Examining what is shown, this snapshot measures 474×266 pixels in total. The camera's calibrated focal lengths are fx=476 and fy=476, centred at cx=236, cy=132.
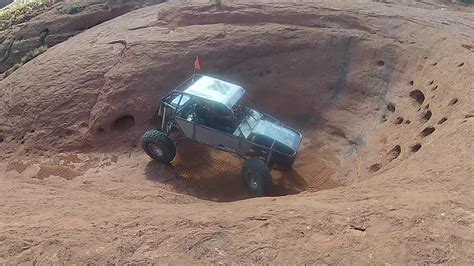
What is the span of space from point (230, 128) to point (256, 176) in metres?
1.21

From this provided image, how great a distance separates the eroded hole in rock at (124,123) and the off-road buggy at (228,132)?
1.64m

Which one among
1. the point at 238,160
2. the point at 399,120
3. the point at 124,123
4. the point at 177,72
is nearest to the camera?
the point at 399,120

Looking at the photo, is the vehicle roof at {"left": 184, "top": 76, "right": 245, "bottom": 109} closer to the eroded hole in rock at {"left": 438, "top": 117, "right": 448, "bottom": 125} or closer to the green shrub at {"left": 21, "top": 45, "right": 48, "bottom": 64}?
the eroded hole in rock at {"left": 438, "top": 117, "right": 448, "bottom": 125}

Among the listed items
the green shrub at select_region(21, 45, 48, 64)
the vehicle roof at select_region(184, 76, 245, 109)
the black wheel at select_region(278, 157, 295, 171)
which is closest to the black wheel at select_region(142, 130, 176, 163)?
the vehicle roof at select_region(184, 76, 245, 109)

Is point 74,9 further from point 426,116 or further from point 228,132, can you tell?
point 426,116

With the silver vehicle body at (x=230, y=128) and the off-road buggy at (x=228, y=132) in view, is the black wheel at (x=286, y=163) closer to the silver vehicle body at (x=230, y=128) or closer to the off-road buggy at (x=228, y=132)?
the off-road buggy at (x=228, y=132)

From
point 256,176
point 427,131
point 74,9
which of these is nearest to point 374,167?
point 427,131

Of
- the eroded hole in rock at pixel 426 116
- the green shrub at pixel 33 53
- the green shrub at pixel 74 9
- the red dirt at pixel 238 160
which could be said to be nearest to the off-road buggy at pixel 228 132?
the red dirt at pixel 238 160

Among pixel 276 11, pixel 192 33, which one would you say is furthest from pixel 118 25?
pixel 276 11

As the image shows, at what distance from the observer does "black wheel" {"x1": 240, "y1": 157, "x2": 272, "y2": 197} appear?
30.7 feet

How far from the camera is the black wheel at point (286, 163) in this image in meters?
9.82

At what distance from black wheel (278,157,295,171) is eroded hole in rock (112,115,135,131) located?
411 cm

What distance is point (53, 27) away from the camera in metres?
17.4

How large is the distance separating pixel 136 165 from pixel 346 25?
23.2 feet
